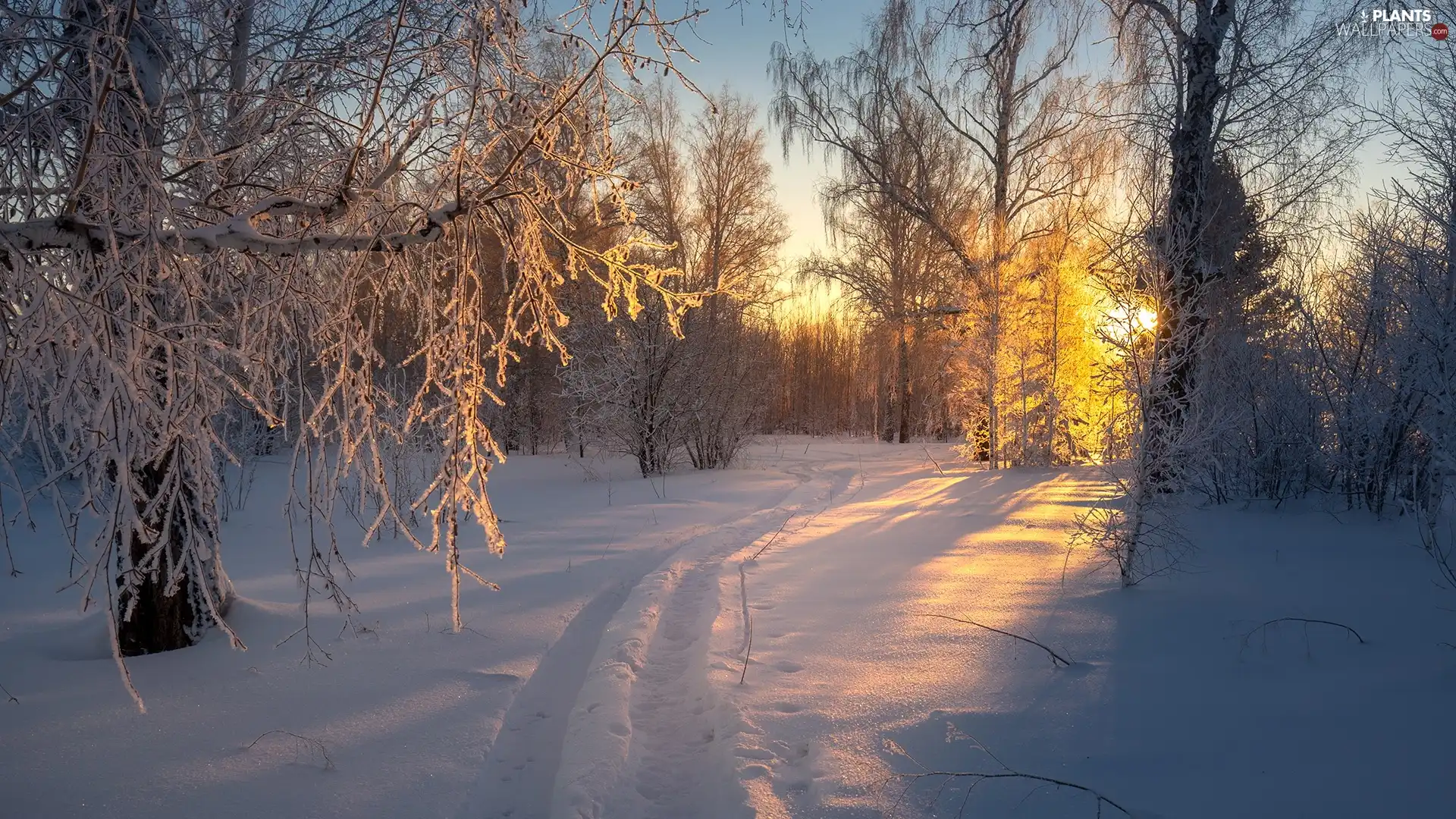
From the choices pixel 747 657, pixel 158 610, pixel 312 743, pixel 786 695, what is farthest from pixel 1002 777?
pixel 158 610

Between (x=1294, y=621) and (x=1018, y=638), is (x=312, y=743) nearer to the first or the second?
(x=1018, y=638)

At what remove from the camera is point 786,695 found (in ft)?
11.4

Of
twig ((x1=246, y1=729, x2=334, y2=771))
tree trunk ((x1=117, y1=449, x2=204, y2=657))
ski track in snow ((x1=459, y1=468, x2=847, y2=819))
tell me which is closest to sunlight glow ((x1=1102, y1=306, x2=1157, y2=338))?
ski track in snow ((x1=459, y1=468, x2=847, y2=819))

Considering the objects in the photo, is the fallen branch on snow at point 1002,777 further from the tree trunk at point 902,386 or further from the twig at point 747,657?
the tree trunk at point 902,386

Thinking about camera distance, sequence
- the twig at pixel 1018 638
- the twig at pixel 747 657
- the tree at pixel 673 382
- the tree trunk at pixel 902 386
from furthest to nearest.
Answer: the tree trunk at pixel 902 386, the tree at pixel 673 382, the twig at pixel 747 657, the twig at pixel 1018 638

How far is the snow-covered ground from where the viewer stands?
259cm

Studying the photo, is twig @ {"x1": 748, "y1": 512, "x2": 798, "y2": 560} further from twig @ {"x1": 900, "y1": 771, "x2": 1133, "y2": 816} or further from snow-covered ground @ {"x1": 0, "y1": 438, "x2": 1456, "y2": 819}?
twig @ {"x1": 900, "y1": 771, "x2": 1133, "y2": 816}

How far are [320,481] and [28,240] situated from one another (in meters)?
0.96

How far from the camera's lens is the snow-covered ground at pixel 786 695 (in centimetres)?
259

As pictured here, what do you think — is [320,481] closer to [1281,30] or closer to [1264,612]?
[1264,612]

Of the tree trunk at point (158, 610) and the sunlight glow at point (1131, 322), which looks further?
the sunlight glow at point (1131, 322)

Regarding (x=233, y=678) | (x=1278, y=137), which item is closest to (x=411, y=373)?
(x=233, y=678)

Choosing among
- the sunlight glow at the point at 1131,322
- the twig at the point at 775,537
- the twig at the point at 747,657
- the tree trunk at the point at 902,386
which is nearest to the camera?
the twig at the point at 747,657

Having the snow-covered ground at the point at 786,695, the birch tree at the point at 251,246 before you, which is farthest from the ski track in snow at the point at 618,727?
the birch tree at the point at 251,246
